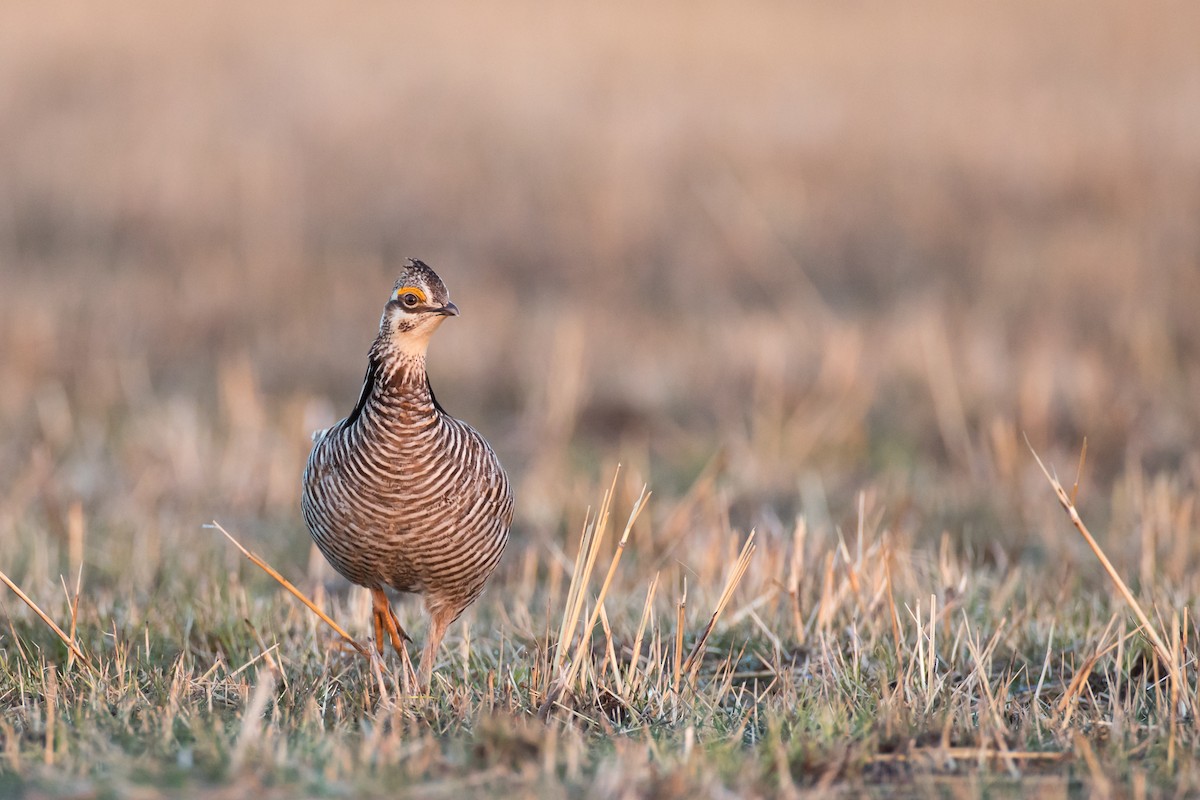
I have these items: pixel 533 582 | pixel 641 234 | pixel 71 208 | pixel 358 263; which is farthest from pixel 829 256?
pixel 533 582

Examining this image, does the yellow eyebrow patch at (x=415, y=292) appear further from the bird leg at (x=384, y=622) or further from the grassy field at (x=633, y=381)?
the bird leg at (x=384, y=622)

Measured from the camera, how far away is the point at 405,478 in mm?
4062

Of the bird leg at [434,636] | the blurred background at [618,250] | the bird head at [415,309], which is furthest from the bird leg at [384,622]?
the blurred background at [618,250]

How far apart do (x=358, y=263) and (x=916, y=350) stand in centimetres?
505

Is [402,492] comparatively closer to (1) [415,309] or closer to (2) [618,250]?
(1) [415,309]

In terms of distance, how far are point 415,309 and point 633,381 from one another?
5.88 m

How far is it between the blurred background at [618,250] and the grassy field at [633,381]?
5 cm

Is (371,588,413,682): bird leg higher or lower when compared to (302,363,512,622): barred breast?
lower

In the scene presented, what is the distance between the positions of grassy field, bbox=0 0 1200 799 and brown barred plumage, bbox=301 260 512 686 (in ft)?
1.11

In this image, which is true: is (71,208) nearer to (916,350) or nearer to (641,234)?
(641,234)

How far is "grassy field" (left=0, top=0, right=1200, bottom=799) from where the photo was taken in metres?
3.75

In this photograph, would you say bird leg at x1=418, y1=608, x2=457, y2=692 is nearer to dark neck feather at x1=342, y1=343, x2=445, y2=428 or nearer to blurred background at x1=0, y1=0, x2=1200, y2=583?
dark neck feather at x1=342, y1=343, x2=445, y2=428

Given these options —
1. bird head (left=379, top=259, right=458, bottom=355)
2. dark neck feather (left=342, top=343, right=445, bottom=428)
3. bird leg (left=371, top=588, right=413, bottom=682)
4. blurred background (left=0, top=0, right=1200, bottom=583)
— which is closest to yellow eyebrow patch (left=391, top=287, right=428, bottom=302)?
bird head (left=379, top=259, right=458, bottom=355)

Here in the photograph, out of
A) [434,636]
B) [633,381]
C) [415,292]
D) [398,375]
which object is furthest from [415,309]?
[633,381]
